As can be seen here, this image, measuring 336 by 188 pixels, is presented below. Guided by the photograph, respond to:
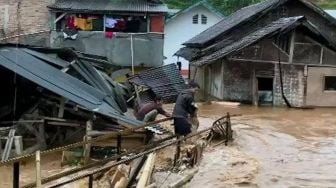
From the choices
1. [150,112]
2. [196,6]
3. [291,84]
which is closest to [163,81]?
[291,84]

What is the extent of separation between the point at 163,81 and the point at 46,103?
892 cm

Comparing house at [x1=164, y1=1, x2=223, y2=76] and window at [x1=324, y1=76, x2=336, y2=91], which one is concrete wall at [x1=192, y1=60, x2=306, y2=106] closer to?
window at [x1=324, y1=76, x2=336, y2=91]

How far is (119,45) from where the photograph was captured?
Answer: 3025 cm

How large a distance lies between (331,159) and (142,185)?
674cm

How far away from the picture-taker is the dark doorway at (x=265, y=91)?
25834 mm

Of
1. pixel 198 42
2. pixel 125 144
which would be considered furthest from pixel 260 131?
pixel 198 42

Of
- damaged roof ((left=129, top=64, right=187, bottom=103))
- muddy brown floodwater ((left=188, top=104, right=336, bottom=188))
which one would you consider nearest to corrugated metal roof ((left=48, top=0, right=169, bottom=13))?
damaged roof ((left=129, top=64, right=187, bottom=103))

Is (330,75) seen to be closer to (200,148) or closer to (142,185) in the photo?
(200,148)

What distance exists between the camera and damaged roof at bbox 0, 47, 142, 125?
1353 cm

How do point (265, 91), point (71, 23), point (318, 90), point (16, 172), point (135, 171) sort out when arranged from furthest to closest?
point (71, 23)
point (265, 91)
point (318, 90)
point (135, 171)
point (16, 172)

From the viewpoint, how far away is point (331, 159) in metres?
14.0

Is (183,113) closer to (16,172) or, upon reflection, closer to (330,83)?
(16,172)

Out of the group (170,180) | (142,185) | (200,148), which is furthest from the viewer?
(200,148)

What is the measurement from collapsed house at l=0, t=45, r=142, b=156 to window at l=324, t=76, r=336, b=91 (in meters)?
13.3
